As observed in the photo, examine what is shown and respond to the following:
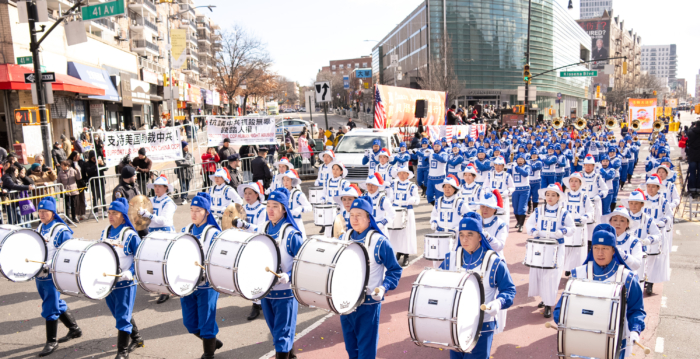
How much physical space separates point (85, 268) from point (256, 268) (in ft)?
6.26

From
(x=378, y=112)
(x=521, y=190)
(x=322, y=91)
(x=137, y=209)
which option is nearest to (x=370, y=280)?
(x=137, y=209)

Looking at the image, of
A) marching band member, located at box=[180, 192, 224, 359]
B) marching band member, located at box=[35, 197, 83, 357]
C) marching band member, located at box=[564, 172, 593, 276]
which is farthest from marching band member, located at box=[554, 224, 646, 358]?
marching band member, located at box=[35, 197, 83, 357]

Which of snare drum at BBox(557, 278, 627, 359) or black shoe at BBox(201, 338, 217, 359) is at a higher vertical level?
snare drum at BBox(557, 278, 627, 359)

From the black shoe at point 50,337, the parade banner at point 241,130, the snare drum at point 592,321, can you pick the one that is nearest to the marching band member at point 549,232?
the snare drum at point 592,321

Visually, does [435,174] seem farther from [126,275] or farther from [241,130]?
[126,275]

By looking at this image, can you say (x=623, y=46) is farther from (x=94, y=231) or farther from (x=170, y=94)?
(x=94, y=231)

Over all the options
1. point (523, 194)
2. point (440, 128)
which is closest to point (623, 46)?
point (440, 128)

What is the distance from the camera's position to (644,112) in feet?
99.1

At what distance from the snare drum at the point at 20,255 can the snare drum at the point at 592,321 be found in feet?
18.5

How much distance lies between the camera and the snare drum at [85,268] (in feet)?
17.3

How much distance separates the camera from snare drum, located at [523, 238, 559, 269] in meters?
6.86

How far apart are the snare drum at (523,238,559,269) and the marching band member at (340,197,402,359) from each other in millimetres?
2872

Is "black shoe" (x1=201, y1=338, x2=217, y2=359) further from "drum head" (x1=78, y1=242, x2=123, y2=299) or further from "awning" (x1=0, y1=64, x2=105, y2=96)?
"awning" (x1=0, y1=64, x2=105, y2=96)

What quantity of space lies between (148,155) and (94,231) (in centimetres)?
308
